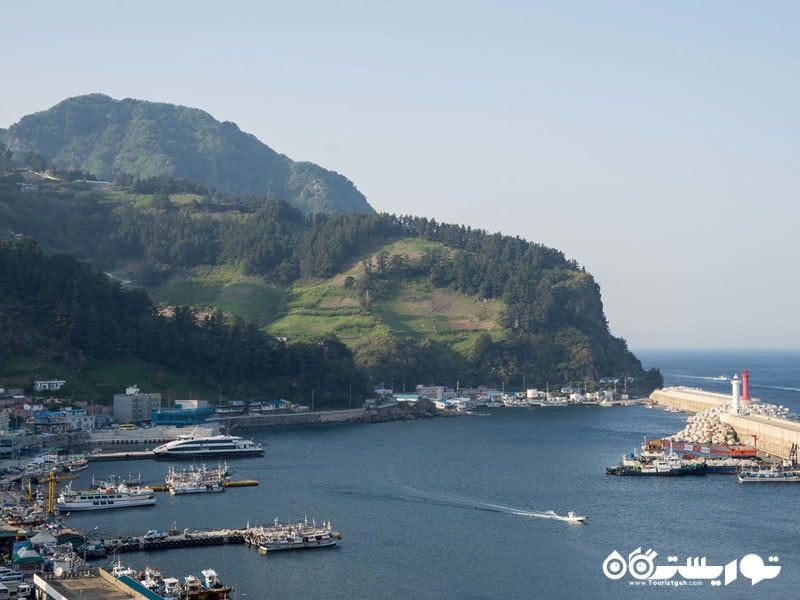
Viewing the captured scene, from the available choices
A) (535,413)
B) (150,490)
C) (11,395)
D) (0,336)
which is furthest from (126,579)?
(535,413)

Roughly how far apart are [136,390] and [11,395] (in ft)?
30.9

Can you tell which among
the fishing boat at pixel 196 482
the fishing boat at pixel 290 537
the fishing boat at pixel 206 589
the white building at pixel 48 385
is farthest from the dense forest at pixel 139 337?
the fishing boat at pixel 206 589

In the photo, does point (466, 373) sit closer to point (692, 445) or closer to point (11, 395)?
point (692, 445)

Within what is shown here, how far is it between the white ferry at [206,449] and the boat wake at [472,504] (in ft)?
51.3

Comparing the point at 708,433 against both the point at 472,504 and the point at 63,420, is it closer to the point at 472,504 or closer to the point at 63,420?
the point at 472,504

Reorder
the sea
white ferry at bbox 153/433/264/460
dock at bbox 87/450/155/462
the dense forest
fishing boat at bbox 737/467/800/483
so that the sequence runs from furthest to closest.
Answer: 1. the dense forest
2. white ferry at bbox 153/433/264/460
3. dock at bbox 87/450/155/462
4. fishing boat at bbox 737/467/800/483
5. the sea

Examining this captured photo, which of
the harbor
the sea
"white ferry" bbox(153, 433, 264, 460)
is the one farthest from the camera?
the harbor

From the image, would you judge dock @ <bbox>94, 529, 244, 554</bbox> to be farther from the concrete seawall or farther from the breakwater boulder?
the breakwater boulder

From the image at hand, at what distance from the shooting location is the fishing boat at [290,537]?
42.4 m

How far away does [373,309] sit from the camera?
123m

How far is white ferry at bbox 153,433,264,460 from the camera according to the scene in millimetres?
67250

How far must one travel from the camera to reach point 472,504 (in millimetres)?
51125

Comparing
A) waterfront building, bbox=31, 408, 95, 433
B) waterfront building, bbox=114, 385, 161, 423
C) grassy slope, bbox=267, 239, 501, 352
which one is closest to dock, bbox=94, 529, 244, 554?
waterfront building, bbox=31, 408, 95, 433
